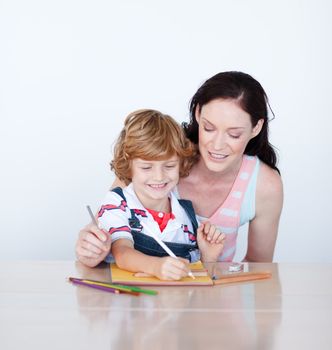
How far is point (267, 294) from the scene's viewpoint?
1922 millimetres

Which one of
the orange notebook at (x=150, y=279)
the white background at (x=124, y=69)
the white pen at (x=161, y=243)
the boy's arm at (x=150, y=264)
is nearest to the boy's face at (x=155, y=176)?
the white pen at (x=161, y=243)

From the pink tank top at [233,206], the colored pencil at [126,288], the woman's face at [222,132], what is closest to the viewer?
the colored pencil at [126,288]

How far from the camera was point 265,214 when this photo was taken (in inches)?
110

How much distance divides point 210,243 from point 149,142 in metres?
0.34

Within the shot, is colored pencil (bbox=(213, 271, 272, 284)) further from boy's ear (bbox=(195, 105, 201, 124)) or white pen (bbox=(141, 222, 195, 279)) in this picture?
boy's ear (bbox=(195, 105, 201, 124))

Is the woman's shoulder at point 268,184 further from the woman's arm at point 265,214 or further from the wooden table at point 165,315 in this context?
the wooden table at point 165,315

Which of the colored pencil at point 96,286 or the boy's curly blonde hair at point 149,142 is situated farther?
the boy's curly blonde hair at point 149,142

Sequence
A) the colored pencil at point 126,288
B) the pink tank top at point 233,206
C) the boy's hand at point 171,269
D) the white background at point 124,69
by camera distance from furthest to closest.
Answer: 1. the white background at point 124,69
2. the pink tank top at point 233,206
3. the boy's hand at point 171,269
4. the colored pencil at point 126,288

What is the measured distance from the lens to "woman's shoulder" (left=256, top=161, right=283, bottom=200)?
2.76 meters

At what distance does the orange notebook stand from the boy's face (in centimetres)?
33

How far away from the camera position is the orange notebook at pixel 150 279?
1.97m

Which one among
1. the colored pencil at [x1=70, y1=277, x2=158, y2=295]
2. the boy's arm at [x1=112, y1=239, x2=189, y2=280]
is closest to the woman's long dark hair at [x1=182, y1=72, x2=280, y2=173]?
the boy's arm at [x1=112, y1=239, x2=189, y2=280]

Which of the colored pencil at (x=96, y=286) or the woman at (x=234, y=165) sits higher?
the woman at (x=234, y=165)

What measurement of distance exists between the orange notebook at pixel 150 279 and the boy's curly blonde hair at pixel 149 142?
1.25 ft
